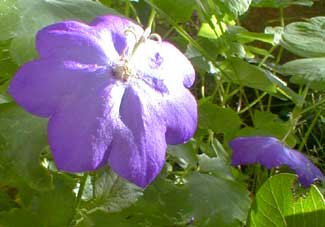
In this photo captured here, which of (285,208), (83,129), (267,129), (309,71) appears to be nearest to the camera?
(83,129)

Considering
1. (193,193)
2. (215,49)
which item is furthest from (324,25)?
(193,193)

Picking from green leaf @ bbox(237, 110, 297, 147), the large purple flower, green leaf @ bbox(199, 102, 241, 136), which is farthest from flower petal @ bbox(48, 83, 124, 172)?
green leaf @ bbox(237, 110, 297, 147)

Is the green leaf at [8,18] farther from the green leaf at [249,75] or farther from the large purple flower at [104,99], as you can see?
the green leaf at [249,75]

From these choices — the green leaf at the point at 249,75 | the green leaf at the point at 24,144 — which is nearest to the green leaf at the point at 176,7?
the green leaf at the point at 249,75

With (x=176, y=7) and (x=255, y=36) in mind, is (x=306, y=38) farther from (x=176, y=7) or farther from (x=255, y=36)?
(x=176, y=7)

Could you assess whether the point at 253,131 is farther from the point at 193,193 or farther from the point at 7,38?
the point at 7,38

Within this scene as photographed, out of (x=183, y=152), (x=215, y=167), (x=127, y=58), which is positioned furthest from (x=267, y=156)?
(x=127, y=58)
